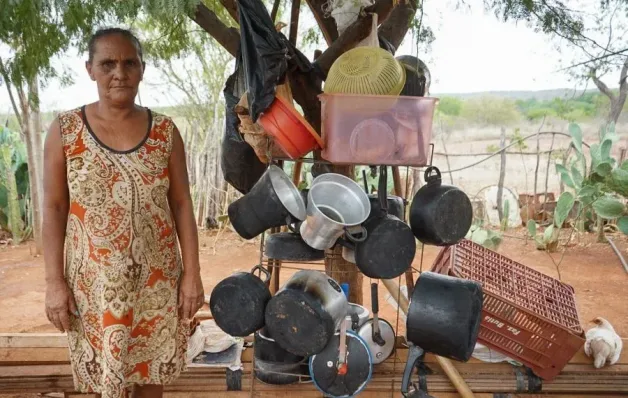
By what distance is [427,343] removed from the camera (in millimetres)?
1660

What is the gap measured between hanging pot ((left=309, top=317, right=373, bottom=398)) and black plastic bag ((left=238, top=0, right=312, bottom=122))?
0.89m

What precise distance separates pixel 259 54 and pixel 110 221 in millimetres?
714

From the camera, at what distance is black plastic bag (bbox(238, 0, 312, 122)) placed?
1592mm

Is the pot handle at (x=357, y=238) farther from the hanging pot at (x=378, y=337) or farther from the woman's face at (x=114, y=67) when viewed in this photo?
the woman's face at (x=114, y=67)

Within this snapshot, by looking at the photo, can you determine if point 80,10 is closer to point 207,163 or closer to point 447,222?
point 447,222

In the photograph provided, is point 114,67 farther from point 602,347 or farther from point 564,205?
point 564,205

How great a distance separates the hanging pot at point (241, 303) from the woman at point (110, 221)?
21 cm

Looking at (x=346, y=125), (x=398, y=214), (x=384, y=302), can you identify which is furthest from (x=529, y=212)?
(x=346, y=125)

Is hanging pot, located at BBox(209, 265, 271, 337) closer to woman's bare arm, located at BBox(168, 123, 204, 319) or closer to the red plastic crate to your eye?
woman's bare arm, located at BBox(168, 123, 204, 319)

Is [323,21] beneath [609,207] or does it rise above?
above

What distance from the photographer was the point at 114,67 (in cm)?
167

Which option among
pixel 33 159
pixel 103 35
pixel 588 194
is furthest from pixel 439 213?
pixel 33 159

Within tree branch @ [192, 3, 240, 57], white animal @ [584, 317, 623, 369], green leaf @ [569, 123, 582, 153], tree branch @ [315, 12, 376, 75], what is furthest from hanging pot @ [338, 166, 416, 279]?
green leaf @ [569, 123, 582, 153]

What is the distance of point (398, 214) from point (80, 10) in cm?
136
